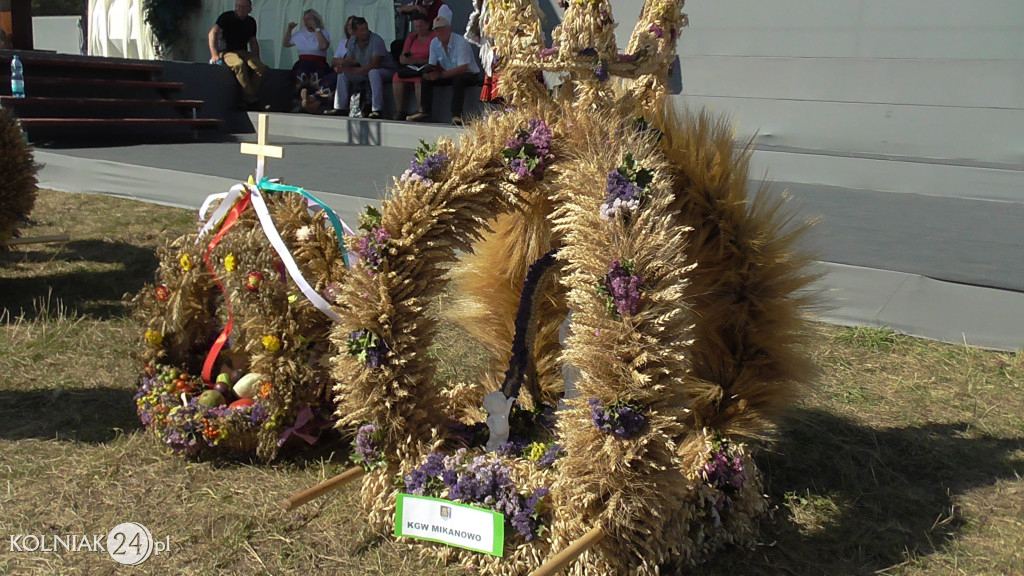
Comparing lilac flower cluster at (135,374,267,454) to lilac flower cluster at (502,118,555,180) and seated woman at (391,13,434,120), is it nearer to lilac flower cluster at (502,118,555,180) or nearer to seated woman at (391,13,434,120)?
lilac flower cluster at (502,118,555,180)

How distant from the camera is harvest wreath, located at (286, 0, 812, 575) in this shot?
2.06 meters

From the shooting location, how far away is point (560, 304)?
2918 mm

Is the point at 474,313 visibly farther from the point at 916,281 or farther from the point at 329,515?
the point at 916,281

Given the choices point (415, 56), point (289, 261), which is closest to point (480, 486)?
point (289, 261)

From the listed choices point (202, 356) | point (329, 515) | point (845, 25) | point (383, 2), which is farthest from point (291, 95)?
point (329, 515)

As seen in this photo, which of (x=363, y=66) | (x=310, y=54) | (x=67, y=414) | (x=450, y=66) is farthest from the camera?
(x=310, y=54)

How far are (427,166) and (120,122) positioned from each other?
885 centimetres

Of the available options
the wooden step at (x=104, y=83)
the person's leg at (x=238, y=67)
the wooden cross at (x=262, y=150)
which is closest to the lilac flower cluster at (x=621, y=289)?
the wooden cross at (x=262, y=150)

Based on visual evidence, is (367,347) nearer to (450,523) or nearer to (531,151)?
(450,523)

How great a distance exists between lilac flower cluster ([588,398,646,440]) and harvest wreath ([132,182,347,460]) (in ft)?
3.49

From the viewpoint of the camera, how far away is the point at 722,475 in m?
2.34

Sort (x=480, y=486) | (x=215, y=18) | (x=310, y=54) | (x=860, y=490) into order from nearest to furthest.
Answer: (x=480, y=486), (x=860, y=490), (x=310, y=54), (x=215, y=18)

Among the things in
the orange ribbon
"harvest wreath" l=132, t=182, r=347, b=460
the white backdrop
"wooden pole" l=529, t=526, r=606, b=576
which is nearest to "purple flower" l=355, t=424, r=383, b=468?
"harvest wreath" l=132, t=182, r=347, b=460

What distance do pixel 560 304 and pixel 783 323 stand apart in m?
0.76
